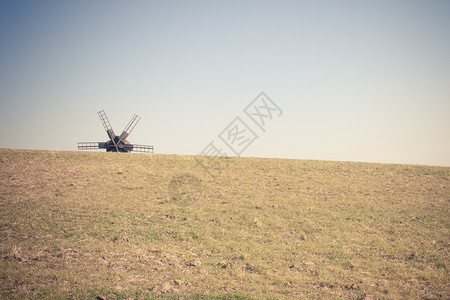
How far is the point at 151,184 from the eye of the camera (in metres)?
28.8

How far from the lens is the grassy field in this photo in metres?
11.5

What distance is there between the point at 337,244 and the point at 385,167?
26.9 metres

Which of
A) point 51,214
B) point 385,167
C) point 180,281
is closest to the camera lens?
point 180,281

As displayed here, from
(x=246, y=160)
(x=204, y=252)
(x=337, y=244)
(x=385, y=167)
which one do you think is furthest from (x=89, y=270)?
(x=385, y=167)

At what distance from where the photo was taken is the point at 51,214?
1945 cm

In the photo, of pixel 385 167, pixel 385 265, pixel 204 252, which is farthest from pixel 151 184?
pixel 385 167

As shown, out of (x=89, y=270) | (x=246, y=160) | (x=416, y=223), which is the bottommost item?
(x=89, y=270)

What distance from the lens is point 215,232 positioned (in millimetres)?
18172

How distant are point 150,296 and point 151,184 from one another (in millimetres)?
19332

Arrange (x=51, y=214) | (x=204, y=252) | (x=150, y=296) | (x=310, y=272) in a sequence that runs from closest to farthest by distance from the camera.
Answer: (x=150, y=296) < (x=310, y=272) < (x=204, y=252) < (x=51, y=214)

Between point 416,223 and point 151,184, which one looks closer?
point 416,223

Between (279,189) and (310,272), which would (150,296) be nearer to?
(310,272)

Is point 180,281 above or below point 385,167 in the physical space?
below

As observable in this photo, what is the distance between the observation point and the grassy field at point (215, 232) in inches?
451
